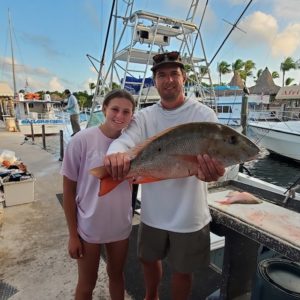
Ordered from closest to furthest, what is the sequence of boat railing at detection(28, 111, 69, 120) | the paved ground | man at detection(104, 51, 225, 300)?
man at detection(104, 51, 225, 300) < the paved ground < boat railing at detection(28, 111, 69, 120)

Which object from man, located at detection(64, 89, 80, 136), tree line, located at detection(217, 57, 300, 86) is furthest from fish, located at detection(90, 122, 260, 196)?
tree line, located at detection(217, 57, 300, 86)

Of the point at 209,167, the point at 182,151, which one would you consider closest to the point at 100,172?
the point at 182,151

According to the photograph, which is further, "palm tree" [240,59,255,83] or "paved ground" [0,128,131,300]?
"palm tree" [240,59,255,83]

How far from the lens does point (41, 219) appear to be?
13.8 ft

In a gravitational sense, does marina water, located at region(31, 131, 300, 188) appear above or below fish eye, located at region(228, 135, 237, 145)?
below

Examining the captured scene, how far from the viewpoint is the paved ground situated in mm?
2562

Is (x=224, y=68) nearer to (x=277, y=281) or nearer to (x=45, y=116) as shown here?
(x=45, y=116)

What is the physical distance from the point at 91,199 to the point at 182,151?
73 centimetres

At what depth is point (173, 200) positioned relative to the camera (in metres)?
1.80

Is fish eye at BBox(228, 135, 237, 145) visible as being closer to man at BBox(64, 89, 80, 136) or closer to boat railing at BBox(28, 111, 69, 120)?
man at BBox(64, 89, 80, 136)

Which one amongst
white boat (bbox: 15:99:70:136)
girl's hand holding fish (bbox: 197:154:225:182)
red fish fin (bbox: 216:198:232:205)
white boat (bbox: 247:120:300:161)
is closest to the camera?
girl's hand holding fish (bbox: 197:154:225:182)

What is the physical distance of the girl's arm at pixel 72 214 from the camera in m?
1.83

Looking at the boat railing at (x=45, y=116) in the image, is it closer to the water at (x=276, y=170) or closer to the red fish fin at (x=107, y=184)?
the water at (x=276, y=170)

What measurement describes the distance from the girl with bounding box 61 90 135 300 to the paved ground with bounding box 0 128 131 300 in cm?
85
